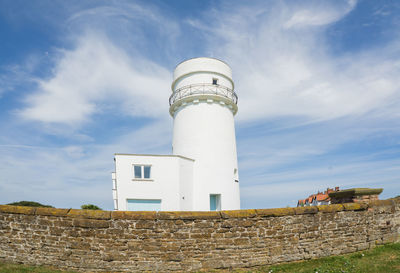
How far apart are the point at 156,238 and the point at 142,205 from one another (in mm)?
9966

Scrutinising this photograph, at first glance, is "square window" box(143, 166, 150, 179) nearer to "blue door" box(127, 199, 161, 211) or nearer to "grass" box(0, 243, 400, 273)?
"blue door" box(127, 199, 161, 211)

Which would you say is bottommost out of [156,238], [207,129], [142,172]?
[156,238]

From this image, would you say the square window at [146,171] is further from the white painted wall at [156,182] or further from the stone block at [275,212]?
the stone block at [275,212]

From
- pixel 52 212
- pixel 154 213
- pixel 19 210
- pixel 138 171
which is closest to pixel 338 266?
pixel 154 213

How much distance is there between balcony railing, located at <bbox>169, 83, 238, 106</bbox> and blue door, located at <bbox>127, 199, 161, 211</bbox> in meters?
7.61

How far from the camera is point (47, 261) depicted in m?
6.24

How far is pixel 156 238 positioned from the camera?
20.2 feet

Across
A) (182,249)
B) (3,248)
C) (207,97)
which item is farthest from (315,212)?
(207,97)

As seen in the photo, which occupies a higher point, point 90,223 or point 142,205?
point 90,223

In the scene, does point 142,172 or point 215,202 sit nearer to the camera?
point 142,172

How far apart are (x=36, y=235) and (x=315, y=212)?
288 inches

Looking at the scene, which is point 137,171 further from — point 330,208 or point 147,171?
point 330,208

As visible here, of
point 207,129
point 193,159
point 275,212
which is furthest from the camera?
point 207,129

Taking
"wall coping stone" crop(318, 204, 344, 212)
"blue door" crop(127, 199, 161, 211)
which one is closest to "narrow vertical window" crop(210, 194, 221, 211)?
"blue door" crop(127, 199, 161, 211)
